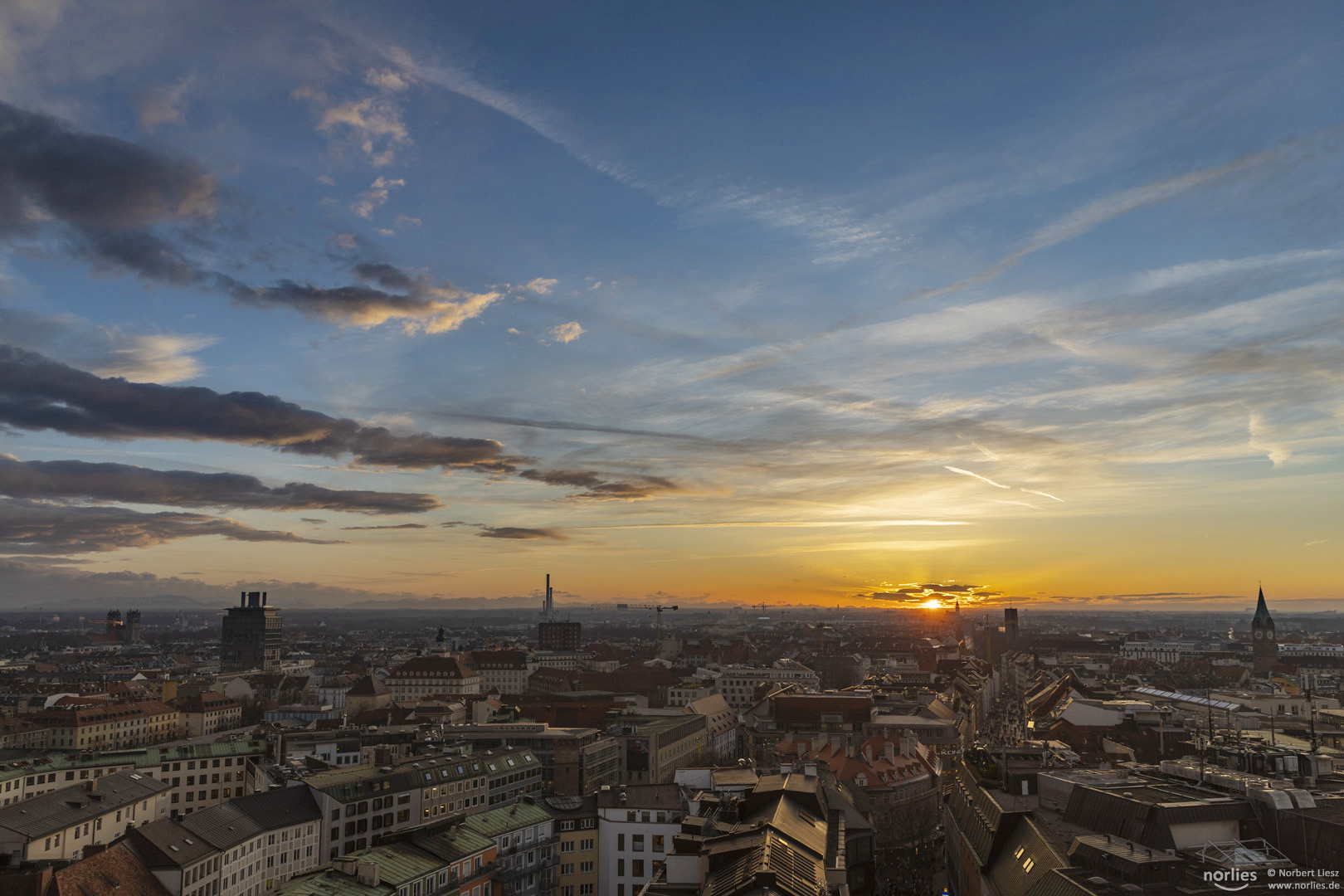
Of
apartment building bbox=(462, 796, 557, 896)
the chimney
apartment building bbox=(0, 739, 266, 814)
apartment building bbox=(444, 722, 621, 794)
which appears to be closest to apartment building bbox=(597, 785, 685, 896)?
apartment building bbox=(462, 796, 557, 896)

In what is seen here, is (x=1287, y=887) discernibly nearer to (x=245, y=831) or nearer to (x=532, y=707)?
(x=245, y=831)

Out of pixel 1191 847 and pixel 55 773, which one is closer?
pixel 1191 847

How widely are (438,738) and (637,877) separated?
4144 cm

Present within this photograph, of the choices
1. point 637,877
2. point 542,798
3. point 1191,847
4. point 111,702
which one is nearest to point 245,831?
point 542,798

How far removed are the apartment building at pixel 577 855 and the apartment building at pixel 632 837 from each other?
2.02 ft

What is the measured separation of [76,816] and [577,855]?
1452 inches

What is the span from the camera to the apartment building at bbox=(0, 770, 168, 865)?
62625mm

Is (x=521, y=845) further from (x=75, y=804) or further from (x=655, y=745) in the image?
(x=655, y=745)

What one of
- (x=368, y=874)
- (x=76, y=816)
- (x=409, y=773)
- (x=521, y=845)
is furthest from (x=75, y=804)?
(x=521, y=845)

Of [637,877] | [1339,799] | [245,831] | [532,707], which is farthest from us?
[532,707]

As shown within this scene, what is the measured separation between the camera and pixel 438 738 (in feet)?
355

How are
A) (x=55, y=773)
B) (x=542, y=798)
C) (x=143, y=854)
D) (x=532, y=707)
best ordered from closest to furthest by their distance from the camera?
1. (x=143, y=854)
2. (x=542, y=798)
3. (x=55, y=773)
4. (x=532, y=707)

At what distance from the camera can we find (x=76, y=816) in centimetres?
7000

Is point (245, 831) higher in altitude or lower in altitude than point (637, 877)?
higher
